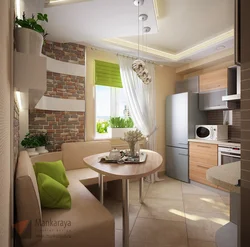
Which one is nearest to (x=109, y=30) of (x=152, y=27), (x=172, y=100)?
(x=152, y=27)

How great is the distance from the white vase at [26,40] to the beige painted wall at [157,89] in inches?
86.3

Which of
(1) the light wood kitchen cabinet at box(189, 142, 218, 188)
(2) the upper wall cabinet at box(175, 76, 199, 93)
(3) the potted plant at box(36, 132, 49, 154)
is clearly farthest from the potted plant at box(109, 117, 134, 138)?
(2) the upper wall cabinet at box(175, 76, 199, 93)

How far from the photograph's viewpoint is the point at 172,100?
4.04m

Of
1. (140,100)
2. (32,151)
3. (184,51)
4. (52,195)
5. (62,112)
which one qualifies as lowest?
(52,195)

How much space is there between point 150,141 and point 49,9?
3012 mm

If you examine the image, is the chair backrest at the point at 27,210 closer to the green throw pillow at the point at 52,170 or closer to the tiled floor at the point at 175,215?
the green throw pillow at the point at 52,170

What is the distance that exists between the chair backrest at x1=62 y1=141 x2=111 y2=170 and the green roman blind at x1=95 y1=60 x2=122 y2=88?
4.17 feet

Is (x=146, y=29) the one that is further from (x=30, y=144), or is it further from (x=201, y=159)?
(x=201, y=159)

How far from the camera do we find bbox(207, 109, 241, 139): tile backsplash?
3.43 metres

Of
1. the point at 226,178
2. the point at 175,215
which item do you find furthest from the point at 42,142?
the point at 226,178

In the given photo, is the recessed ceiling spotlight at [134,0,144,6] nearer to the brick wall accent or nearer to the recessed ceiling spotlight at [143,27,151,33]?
the recessed ceiling spotlight at [143,27,151,33]

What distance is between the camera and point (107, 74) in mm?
3576

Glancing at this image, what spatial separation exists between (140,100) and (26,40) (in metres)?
2.84

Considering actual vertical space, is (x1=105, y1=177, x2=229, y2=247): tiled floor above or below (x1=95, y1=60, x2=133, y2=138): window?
below
